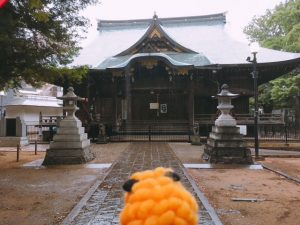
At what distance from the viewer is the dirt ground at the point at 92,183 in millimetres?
5965

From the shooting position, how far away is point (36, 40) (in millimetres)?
10727

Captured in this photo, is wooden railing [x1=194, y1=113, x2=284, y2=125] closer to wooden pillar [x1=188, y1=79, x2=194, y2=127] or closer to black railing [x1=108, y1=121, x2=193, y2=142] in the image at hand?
wooden pillar [x1=188, y1=79, x2=194, y2=127]

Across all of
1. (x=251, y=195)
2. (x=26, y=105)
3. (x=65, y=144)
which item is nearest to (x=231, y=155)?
(x=251, y=195)

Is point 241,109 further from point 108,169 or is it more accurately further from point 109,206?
point 109,206

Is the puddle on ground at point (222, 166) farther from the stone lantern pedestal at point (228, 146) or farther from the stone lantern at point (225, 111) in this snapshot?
the stone lantern at point (225, 111)

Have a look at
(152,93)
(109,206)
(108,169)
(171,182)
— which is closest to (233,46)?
(152,93)

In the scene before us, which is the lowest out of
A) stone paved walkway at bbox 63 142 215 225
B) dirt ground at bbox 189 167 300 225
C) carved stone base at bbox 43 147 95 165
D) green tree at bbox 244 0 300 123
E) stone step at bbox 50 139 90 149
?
dirt ground at bbox 189 167 300 225

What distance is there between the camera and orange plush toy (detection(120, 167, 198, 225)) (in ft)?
5.28

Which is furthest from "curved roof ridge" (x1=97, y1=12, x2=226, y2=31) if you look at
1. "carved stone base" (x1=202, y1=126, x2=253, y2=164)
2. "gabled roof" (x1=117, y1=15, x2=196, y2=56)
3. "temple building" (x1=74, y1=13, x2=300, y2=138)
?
"carved stone base" (x1=202, y1=126, x2=253, y2=164)

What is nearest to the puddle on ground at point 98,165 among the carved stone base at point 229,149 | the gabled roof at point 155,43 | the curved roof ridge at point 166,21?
the carved stone base at point 229,149

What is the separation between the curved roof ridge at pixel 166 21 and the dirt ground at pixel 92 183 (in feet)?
73.8

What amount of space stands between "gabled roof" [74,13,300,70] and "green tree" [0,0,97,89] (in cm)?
1068

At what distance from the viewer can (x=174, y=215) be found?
63.4 inches

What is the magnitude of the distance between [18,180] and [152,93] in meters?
15.9
